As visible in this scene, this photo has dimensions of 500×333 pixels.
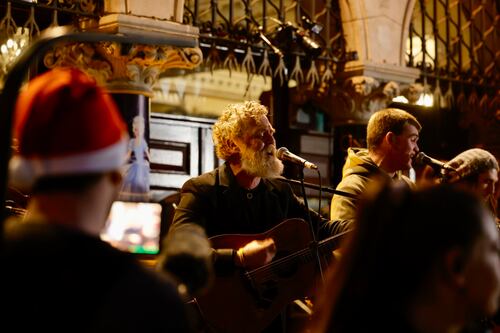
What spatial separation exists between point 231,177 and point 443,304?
3.19 meters

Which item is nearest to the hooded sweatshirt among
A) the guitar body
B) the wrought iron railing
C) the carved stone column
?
the guitar body

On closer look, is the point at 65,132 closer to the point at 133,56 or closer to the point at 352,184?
the point at 352,184

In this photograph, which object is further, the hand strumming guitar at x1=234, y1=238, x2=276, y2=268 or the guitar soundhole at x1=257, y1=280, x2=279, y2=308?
the guitar soundhole at x1=257, y1=280, x2=279, y2=308

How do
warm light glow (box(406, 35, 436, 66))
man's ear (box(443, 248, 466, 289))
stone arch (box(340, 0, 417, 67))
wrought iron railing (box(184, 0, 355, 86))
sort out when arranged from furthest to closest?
1. warm light glow (box(406, 35, 436, 66))
2. stone arch (box(340, 0, 417, 67))
3. wrought iron railing (box(184, 0, 355, 86))
4. man's ear (box(443, 248, 466, 289))

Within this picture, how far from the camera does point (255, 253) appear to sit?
506cm

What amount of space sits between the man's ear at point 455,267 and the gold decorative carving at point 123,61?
547 cm

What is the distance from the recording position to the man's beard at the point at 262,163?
5.57m

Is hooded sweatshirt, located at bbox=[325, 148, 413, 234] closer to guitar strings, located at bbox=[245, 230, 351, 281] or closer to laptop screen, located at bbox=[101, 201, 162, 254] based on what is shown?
guitar strings, located at bbox=[245, 230, 351, 281]

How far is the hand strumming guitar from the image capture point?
5016mm

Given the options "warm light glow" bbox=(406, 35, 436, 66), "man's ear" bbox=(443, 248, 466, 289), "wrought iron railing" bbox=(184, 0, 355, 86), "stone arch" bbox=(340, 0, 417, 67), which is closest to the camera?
"man's ear" bbox=(443, 248, 466, 289)

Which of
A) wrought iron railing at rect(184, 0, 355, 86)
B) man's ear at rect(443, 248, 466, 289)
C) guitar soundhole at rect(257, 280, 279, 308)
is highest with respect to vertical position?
wrought iron railing at rect(184, 0, 355, 86)

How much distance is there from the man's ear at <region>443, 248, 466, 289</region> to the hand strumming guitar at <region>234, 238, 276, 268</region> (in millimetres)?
2540

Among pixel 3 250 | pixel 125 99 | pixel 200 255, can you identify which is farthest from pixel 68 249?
pixel 125 99

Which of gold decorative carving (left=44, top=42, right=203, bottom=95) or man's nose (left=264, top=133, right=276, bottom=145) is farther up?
gold decorative carving (left=44, top=42, right=203, bottom=95)
